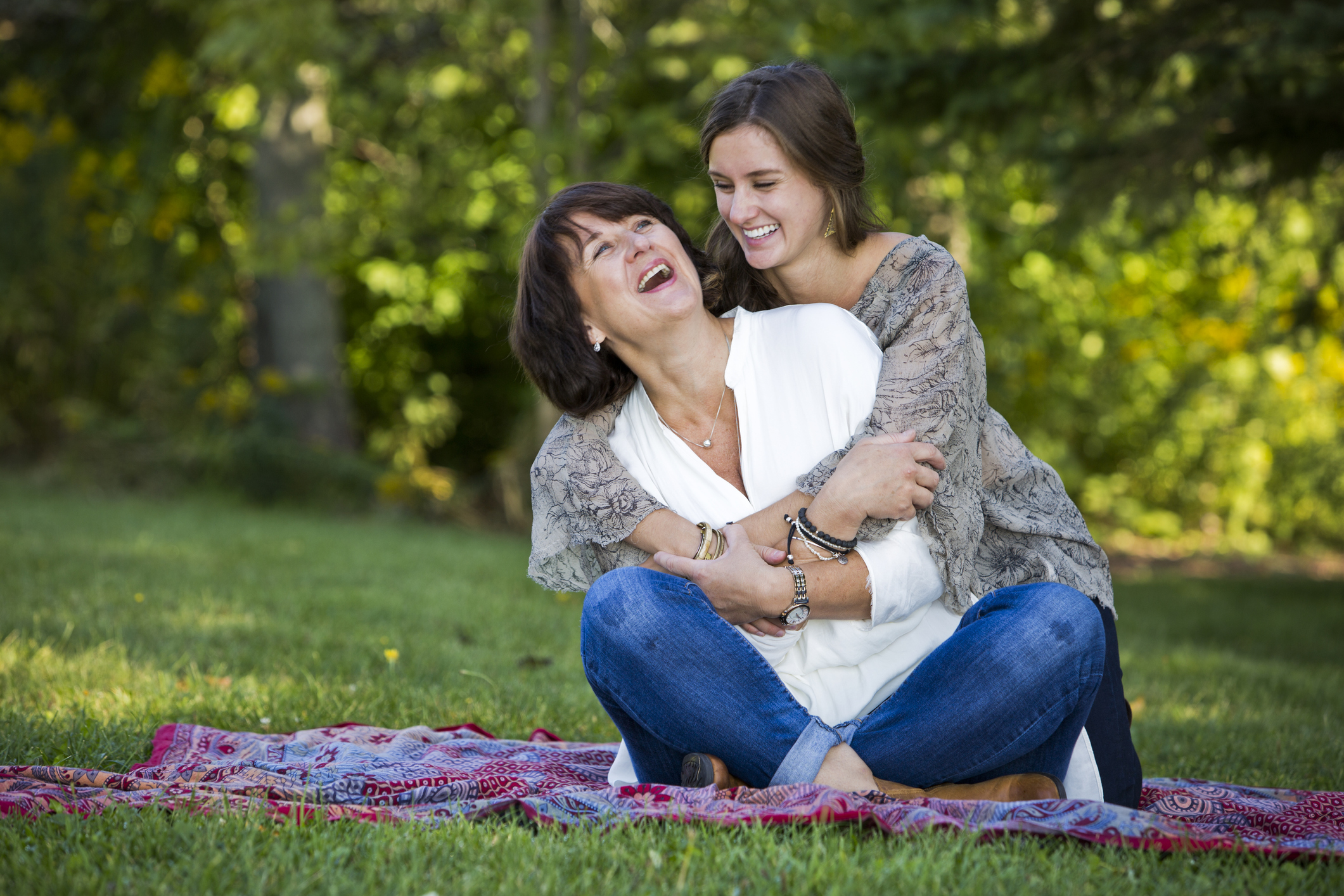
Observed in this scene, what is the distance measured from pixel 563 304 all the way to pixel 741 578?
0.80 meters

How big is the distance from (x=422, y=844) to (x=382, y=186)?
316 inches

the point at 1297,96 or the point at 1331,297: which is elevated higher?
the point at 1297,96

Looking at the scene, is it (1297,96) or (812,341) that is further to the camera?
(1297,96)

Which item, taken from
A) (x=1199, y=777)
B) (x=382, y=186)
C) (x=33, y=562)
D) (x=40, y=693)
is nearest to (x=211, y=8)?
(x=382, y=186)

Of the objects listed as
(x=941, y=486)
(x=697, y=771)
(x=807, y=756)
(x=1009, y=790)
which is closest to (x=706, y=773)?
(x=697, y=771)

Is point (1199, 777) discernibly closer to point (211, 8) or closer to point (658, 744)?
point (658, 744)

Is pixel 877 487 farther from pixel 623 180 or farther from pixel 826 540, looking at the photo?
pixel 623 180

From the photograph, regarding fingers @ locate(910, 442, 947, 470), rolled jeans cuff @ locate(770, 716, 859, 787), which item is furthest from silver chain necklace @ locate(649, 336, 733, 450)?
rolled jeans cuff @ locate(770, 716, 859, 787)

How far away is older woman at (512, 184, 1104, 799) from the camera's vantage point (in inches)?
88.9

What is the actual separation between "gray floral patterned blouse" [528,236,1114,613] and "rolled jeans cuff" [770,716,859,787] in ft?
1.32

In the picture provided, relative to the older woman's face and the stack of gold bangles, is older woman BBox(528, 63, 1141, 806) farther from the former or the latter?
the older woman's face

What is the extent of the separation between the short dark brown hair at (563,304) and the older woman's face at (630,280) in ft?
0.08

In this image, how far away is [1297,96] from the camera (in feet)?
17.4

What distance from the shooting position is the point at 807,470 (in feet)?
8.19
